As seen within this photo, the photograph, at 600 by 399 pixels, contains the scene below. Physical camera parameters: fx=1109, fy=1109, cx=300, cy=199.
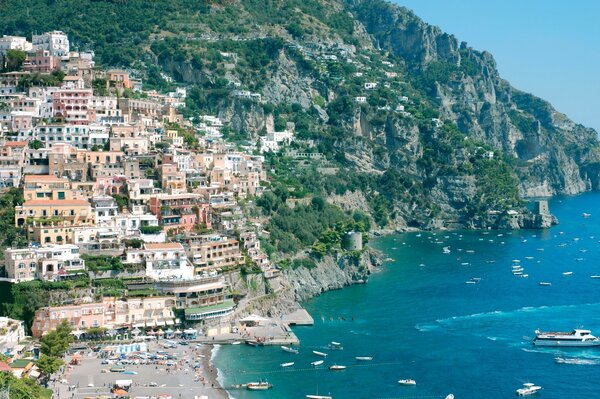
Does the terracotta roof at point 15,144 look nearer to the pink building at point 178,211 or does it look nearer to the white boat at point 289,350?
the pink building at point 178,211

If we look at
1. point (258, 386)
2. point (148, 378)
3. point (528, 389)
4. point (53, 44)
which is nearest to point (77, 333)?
point (148, 378)

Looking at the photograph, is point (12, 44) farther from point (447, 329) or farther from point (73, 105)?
point (447, 329)

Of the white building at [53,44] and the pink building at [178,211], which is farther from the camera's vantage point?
the white building at [53,44]

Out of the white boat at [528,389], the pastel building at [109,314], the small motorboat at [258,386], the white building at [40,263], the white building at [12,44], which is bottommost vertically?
the small motorboat at [258,386]

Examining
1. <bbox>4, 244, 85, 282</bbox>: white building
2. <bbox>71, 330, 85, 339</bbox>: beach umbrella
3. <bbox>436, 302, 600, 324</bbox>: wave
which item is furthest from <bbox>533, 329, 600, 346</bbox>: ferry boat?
<bbox>4, 244, 85, 282</bbox>: white building

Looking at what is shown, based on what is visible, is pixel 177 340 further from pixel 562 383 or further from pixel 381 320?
pixel 562 383

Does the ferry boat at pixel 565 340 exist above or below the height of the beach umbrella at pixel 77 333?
below

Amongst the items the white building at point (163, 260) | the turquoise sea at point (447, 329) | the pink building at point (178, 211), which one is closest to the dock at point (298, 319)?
the turquoise sea at point (447, 329)

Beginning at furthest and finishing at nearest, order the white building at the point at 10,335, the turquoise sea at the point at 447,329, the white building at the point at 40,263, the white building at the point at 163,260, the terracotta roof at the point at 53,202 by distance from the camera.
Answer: the terracotta roof at the point at 53,202, the white building at the point at 163,260, the white building at the point at 40,263, the turquoise sea at the point at 447,329, the white building at the point at 10,335
